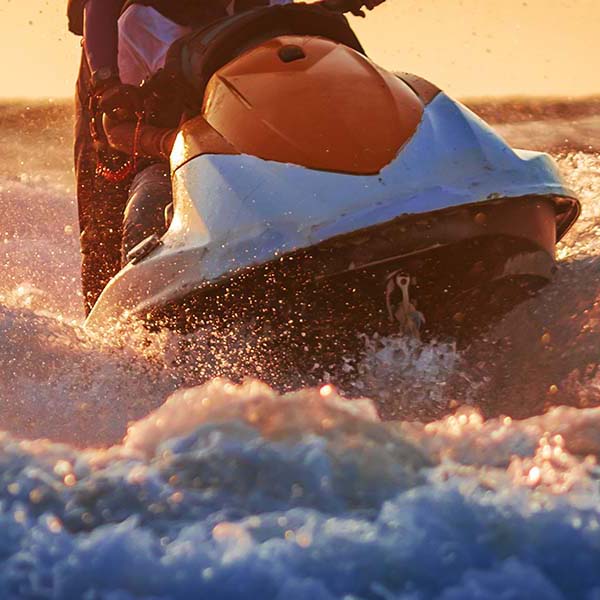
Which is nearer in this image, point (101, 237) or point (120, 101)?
point (120, 101)

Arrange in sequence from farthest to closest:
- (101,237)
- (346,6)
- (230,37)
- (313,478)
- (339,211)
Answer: (101,237) < (346,6) < (230,37) < (339,211) < (313,478)

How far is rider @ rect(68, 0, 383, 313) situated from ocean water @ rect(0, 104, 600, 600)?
0.79m

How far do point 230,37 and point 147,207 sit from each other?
2.10ft

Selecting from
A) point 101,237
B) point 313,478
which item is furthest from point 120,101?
point 313,478

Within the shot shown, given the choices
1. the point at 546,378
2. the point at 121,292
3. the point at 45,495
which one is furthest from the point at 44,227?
the point at 45,495

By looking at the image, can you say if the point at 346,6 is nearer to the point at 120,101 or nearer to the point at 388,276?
the point at 120,101

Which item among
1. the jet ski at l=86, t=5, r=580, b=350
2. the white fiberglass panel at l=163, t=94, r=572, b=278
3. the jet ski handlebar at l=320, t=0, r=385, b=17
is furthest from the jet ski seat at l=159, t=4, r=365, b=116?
the white fiberglass panel at l=163, t=94, r=572, b=278

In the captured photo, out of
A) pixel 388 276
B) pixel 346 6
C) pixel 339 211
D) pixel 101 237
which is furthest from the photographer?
pixel 101 237

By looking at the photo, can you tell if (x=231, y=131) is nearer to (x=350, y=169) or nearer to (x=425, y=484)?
(x=350, y=169)

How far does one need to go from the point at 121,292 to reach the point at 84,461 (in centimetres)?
138

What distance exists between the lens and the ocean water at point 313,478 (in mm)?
2100

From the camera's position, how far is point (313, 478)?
247cm

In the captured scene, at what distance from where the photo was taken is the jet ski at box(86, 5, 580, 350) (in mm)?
3459

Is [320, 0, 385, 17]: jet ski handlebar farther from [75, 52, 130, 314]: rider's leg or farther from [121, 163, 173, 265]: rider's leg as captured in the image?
[75, 52, 130, 314]: rider's leg
